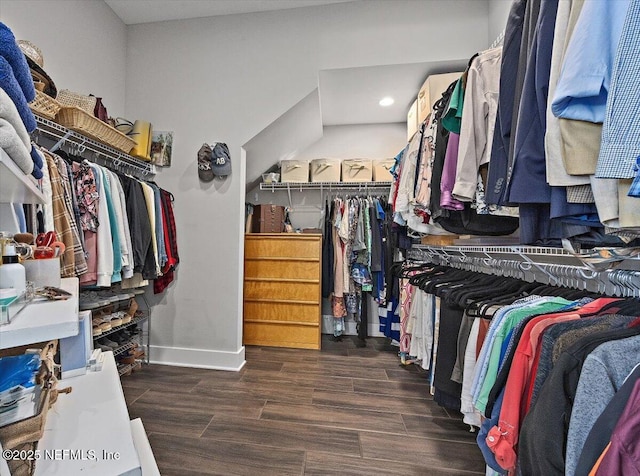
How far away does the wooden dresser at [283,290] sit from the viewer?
272 centimetres

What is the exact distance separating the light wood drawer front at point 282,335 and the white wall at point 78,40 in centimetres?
228

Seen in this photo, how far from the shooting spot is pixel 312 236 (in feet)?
8.96

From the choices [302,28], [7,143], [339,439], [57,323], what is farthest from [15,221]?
[302,28]

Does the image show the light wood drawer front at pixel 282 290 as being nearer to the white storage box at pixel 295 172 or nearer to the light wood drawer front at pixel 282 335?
the light wood drawer front at pixel 282 335

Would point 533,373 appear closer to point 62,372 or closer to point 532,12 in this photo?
point 532,12

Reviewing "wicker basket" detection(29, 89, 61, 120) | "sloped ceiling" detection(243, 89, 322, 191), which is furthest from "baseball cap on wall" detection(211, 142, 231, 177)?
"wicker basket" detection(29, 89, 61, 120)

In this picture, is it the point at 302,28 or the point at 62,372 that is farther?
the point at 302,28

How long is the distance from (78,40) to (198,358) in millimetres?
2551

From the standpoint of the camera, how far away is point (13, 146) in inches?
16.7

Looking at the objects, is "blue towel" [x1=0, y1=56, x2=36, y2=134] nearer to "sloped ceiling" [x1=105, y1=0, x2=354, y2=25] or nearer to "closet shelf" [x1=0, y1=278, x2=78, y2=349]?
"closet shelf" [x1=0, y1=278, x2=78, y2=349]

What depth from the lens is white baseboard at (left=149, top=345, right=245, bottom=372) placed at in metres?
2.27

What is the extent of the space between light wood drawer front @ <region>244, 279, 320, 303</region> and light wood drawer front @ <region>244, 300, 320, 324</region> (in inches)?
2.7

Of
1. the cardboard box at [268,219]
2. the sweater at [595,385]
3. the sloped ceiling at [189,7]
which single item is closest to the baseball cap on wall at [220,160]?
the cardboard box at [268,219]

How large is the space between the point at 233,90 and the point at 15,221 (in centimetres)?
190
